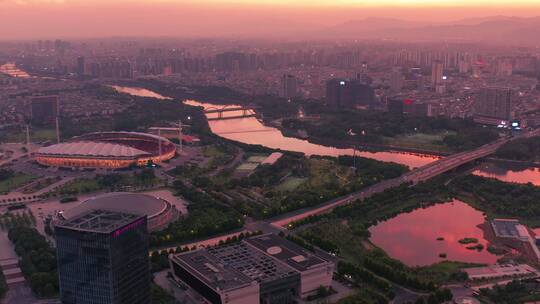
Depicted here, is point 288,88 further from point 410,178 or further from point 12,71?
point 12,71

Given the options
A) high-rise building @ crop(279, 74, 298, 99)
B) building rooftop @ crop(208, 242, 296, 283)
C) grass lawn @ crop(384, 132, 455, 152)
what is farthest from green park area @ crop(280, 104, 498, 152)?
building rooftop @ crop(208, 242, 296, 283)

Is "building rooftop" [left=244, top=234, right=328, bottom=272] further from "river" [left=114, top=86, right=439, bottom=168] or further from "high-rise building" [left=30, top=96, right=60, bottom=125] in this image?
"high-rise building" [left=30, top=96, right=60, bottom=125]

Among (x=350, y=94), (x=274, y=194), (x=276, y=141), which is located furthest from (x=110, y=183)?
(x=350, y=94)

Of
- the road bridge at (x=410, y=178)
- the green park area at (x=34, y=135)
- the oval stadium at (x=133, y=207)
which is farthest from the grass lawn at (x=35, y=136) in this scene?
the road bridge at (x=410, y=178)

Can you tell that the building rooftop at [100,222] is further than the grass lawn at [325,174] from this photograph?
No

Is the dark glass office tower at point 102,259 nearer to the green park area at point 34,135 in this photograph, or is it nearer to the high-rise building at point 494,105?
the green park area at point 34,135

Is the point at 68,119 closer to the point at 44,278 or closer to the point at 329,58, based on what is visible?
the point at 44,278

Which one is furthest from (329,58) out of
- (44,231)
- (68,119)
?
(44,231)
